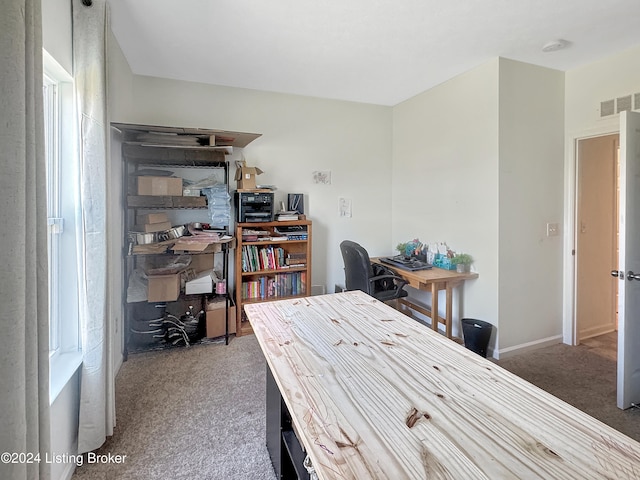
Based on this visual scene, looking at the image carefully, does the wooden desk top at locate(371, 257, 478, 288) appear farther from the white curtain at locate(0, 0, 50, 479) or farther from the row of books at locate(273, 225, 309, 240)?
the white curtain at locate(0, 0, 50, 479)

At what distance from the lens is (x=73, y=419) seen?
1717 mm

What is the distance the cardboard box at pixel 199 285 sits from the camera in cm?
313

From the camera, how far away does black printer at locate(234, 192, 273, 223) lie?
3.39 meters

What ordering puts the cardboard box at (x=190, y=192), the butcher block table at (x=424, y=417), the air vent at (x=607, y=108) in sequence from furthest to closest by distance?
the cardboard box at (x=190, y=192), the air vent at (x=607, y=108), the butcher block table at (x=424, y=417)

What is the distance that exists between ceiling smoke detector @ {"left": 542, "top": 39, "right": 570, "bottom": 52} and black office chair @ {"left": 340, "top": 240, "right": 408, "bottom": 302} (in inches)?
87.9

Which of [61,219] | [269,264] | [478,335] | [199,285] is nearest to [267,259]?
[269,264]

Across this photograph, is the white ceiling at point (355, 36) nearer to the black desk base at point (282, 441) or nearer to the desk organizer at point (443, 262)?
the desk organizer at point (443, 262)

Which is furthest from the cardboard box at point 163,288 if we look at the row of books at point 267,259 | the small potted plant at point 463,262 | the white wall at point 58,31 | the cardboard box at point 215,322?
the small potted plant at point 463,262

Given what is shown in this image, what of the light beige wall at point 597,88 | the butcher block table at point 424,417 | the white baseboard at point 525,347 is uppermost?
the light beige wall at point 597,88

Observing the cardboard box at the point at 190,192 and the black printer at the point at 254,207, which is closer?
the cardboard box at the point at 190,192

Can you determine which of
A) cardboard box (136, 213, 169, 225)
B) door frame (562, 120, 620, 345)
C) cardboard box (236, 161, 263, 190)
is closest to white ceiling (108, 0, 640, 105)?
door frame (562, 120, 620, 345)

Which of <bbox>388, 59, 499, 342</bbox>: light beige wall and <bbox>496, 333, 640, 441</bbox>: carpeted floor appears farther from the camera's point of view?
<bbox>388, 59, 499, 342</bbox>: light beige wall

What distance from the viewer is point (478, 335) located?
2.90 m

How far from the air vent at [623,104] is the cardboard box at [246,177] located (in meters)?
3.29
